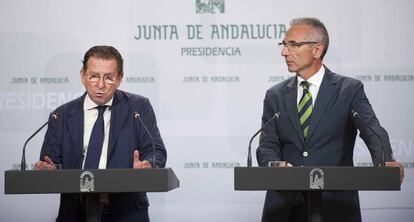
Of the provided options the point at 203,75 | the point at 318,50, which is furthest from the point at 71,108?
the point at 203,75

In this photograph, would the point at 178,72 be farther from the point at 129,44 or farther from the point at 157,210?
the point at 157,210

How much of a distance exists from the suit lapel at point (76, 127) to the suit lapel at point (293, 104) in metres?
1.22

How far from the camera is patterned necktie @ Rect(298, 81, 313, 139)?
4.55 metres

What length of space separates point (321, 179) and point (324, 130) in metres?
0.72

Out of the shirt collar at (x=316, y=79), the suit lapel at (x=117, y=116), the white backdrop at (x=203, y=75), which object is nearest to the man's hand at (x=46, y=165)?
the suit lapel at (x=117, y=116)

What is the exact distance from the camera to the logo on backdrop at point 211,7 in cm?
615

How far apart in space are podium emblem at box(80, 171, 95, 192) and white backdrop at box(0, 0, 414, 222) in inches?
90.4

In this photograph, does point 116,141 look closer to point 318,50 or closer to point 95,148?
point 95,148

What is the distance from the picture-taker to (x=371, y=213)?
20.0 ft

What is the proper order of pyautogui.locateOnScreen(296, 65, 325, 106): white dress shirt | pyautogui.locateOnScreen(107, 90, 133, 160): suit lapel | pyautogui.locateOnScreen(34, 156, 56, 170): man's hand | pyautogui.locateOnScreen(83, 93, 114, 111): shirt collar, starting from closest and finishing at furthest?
pyautogui.locateOnScreen(34, 156, 56, 170): man's hand
pyautogui.locateOnScreen(107, 90, 133, 160): suit lapel
pyautogui.locateOnScreen(83, 93, 114, 111): shirt collar
pyautogui.locateOnScreen(296, 65, 325, 106): white dress shirt

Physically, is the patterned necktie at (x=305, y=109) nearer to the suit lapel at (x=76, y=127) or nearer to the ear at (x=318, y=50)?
the ear at (x=318, y=50)

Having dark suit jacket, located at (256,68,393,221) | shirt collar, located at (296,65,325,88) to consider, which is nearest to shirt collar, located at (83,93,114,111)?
dark suit jacket, located at (256,68,393,221)

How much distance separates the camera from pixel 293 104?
4.57 m

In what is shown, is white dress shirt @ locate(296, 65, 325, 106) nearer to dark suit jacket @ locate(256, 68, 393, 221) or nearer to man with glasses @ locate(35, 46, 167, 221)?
dark suit jacket @ locate(256, 68, 393, 221)
